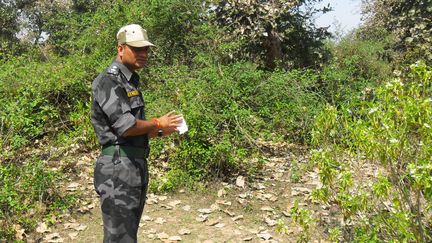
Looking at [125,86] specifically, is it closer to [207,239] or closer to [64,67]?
[207,239]

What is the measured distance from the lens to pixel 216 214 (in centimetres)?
488

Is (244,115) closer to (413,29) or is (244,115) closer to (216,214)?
(216,214)

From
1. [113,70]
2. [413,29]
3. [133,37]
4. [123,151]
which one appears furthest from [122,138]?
[413,29]

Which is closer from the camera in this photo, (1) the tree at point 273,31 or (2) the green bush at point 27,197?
(2) the green bush at point 27,197

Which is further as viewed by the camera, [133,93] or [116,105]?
[133,93]

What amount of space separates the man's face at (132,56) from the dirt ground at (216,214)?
2092 mm

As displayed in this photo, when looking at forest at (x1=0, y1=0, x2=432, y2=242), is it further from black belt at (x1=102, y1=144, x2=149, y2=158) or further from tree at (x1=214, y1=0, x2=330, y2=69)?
black belt at (x1=102, y1=144, x2=149, y2=158)

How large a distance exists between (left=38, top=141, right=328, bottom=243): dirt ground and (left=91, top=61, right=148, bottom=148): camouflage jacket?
189 centimetres

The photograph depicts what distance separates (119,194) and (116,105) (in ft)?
1.97

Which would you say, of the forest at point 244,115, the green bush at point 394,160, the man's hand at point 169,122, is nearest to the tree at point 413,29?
the forest at point 244,115

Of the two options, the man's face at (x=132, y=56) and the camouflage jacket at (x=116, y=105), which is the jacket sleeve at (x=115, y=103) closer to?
the camouflage jacket at (x=116, y=105)

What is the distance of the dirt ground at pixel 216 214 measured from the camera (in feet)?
14.6

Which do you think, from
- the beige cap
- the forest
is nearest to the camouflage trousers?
the beige cap

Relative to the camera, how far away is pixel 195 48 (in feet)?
27.3
